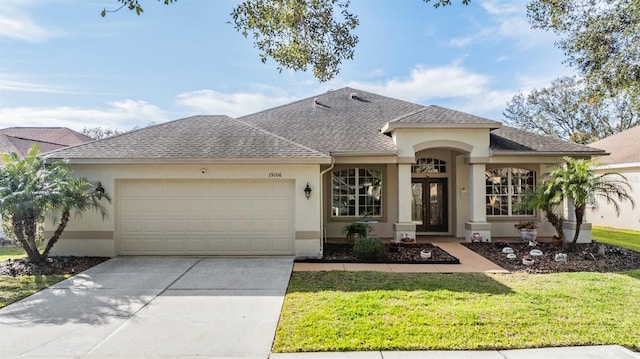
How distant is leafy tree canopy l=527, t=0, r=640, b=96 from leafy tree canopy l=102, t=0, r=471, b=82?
5.17 m

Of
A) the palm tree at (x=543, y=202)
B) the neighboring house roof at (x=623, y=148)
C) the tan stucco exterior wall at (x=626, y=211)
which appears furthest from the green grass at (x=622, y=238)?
the neighboring house roof at (x=623, y=148)

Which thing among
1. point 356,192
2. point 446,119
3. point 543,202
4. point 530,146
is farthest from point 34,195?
point 530,146

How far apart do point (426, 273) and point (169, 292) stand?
18.3ft

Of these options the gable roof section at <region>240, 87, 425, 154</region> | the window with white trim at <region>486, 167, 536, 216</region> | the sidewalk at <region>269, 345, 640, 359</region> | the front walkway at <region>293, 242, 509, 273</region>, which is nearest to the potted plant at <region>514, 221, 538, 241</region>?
the window with white trim at <region>486, 167, 536, 216</region>

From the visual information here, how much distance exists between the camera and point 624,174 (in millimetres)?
17500

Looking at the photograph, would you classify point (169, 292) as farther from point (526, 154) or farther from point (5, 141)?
point (5, 141)

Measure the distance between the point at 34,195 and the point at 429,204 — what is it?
12805mm

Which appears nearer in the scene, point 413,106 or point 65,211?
point 65,211

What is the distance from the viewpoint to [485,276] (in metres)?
8.09

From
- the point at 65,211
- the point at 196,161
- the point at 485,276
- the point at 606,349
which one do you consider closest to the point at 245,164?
the point at 196,161

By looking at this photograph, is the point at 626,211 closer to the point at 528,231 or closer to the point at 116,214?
the point at 528,231

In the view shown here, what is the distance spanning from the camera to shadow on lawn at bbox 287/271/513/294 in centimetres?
700

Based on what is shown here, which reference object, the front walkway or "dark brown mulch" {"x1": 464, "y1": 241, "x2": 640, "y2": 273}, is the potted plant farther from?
the front walkway

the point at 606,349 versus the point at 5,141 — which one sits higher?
the point at 5,141
